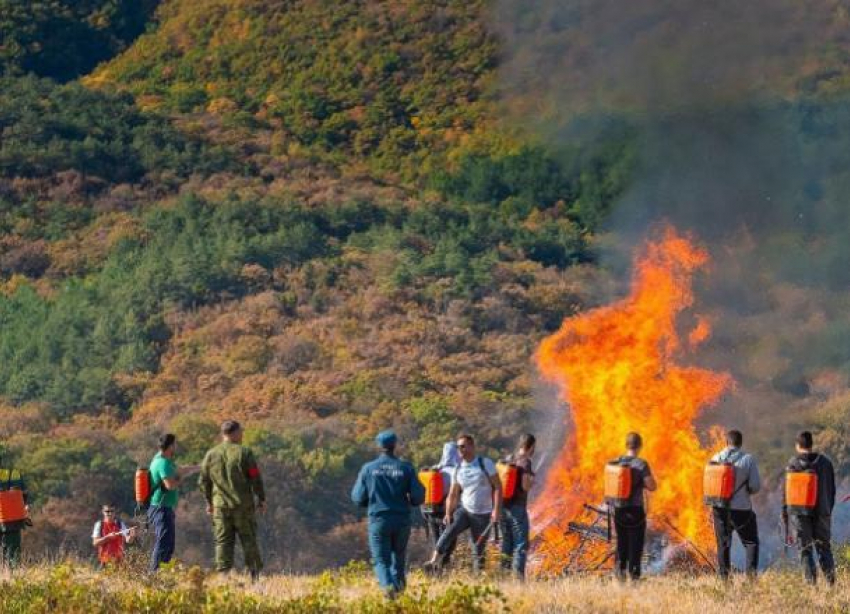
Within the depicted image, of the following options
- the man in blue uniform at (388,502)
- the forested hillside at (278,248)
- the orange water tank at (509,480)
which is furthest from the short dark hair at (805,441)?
the forested hillside at (278,248)

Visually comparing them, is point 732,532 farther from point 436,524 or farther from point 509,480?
point 436,524

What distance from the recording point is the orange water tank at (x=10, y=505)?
793 inches

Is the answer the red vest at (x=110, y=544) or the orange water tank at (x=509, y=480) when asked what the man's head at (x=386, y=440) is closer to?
the orange water tank at (x=509, y=480)

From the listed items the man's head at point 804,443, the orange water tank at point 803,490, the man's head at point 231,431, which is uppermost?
the man's head at point 231,431

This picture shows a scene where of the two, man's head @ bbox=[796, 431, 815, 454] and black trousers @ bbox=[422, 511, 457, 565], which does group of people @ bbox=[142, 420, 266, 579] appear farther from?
man's head @ bbox=[796, 431, 815, 454]

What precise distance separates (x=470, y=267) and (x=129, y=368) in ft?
38.4

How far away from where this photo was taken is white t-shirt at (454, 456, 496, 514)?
18.8 m

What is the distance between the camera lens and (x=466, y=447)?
18.6 metres

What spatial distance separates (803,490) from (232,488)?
530cm

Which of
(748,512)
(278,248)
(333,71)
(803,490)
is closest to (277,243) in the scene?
(278,248)

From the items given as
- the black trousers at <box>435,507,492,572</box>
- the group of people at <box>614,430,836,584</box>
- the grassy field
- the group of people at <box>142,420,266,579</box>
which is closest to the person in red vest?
the grassy field

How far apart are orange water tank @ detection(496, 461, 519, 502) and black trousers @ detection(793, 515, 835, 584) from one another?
269 cm

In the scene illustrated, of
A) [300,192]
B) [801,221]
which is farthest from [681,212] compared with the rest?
[300,192]

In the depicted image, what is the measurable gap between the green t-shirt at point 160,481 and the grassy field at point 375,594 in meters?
0.86
